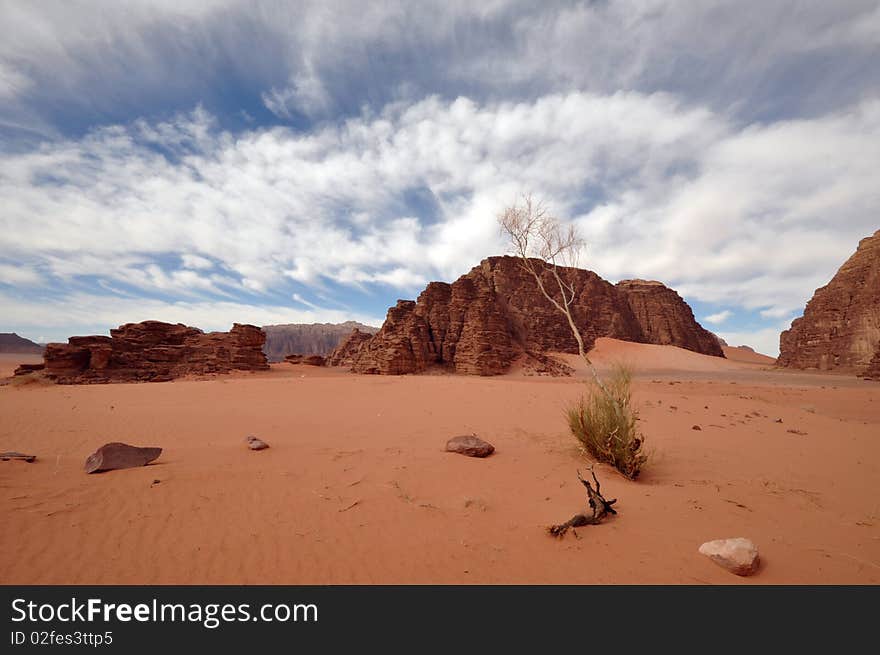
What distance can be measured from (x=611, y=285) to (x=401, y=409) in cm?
4607

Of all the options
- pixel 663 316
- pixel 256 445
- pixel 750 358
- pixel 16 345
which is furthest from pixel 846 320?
pixel 16 345

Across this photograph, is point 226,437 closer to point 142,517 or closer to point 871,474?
point 142,517

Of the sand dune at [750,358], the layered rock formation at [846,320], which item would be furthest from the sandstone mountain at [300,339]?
the layered rock formation at [846,320]

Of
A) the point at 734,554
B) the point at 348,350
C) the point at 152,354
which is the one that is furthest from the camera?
the point at 348,350

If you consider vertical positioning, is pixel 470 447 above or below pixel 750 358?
below

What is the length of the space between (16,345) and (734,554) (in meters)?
125

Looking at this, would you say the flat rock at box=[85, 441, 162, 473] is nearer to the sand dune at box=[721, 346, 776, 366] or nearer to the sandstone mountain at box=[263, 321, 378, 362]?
the sand dune at box=[721, 346, 776, 366]

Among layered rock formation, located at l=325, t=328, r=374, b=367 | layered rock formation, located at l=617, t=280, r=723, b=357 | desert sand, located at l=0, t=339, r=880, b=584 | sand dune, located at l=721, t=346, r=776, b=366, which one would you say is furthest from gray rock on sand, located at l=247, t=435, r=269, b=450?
sand dune, located at l=721, t=346, r=776, b=366

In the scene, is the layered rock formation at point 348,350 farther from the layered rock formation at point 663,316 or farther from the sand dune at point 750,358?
the sand dune at point 750,358

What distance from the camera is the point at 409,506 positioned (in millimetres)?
3633

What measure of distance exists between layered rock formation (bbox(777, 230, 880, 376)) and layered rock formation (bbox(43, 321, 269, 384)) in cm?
4432

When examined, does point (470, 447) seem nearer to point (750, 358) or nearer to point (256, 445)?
point (256, 445)

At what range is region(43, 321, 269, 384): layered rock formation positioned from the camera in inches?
787

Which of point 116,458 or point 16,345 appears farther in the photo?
point 16,345
